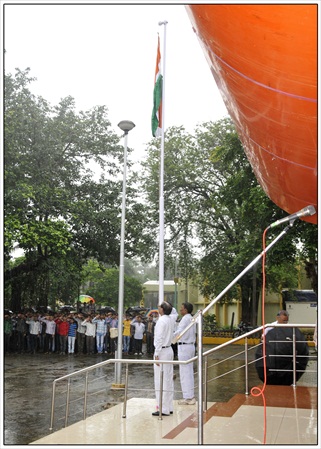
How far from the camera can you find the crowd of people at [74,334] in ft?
62.4

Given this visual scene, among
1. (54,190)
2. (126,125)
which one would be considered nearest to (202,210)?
(54,190)

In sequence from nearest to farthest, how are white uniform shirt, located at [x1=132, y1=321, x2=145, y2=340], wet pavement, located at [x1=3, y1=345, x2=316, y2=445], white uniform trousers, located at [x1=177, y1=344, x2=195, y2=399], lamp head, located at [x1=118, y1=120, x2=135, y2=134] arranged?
1. white uniform trousers, located at [x1=177, y1=344, x2=195, y2=399]
2. wet pavement, located at [x1=3, y1=345, x2=316, y2=445]
3. lamp head, located at [x1=118, y1=120, x2=135, y2=134]
4. white uniform shirt, located at [x1=132, y1=321, x2=145, y2=340]

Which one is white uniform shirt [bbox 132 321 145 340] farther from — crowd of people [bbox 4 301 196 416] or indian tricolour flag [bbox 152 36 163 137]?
indian tricolour flag [bbox 152 36 163 137]

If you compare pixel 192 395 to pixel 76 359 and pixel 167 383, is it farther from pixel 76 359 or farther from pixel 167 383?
pixel 76 359

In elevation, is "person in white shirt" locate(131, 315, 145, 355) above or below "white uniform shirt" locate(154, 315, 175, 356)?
below

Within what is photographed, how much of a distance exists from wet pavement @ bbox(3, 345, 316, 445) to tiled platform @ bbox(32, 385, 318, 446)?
1.96ft

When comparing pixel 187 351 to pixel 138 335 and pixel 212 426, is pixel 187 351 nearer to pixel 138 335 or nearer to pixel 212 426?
pixel 212 426

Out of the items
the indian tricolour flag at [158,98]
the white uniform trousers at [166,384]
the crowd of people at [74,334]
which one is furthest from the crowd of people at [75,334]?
the white uniform trousers at [166,384]

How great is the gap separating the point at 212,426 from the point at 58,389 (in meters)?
6.17

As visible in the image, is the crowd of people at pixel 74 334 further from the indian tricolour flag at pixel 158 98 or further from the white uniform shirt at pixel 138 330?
the indian tricolour flag at pixel 158 98

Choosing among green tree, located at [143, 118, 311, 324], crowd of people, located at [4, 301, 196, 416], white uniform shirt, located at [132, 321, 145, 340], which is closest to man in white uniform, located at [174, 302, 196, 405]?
crowd of people, located at [4, 301, 196, 416]

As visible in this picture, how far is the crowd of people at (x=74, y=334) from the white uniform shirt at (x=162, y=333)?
36.5ft

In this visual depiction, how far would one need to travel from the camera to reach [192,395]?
8.06 meters

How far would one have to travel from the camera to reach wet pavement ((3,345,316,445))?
803cm
